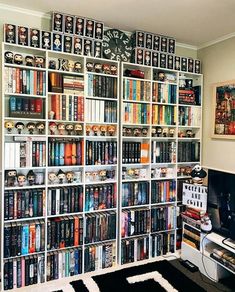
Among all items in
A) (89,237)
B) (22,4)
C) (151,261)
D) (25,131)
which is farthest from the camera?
(151,261)

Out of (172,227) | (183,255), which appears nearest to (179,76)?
(172,227)

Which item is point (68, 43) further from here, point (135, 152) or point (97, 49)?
point (135, 152)

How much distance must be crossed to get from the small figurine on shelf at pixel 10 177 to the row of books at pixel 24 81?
0.70 meters

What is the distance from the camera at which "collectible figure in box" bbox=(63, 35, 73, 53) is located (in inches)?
98.9

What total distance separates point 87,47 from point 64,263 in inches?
82.8

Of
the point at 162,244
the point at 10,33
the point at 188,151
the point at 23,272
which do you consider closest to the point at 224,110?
the point at 188,151

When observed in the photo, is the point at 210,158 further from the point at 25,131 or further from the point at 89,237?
the point at 25,131

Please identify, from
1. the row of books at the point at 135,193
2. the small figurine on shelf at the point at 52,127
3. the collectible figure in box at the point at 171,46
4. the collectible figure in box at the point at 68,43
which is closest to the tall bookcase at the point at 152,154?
the row of books at the point at 135,193

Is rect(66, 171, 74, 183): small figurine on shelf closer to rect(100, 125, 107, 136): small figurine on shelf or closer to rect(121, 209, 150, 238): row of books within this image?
rect(100, 125, 107, 136): small figurine on shelf

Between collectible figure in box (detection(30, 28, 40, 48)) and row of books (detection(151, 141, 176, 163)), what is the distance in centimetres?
153

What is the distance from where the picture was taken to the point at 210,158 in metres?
3.18

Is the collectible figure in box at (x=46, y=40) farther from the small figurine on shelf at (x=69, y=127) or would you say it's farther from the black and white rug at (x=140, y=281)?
the black and white rug at (x=140, y=281)

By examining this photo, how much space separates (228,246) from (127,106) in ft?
5.37

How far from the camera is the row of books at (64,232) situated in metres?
2.50
